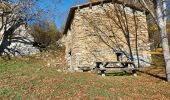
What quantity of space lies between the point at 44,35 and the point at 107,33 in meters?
13.8

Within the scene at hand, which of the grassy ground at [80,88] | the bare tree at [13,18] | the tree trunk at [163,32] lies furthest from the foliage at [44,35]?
the tree trunk at [163,32]

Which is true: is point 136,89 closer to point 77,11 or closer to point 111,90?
point 111,90

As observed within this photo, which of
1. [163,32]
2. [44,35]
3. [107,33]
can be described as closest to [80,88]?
[163,32]

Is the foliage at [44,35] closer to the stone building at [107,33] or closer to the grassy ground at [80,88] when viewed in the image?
the stone building at [107,33]

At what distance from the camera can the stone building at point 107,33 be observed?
78.6ft

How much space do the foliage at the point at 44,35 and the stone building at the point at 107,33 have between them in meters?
9.37

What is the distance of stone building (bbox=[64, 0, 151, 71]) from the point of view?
24.0m

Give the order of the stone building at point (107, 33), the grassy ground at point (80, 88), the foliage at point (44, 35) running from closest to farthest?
the grassy ground at point (80, 88), the stone building at point (107, 33), the foliage at point (44, 35)

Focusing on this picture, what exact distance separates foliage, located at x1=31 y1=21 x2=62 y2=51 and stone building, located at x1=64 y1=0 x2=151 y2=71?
9.37m

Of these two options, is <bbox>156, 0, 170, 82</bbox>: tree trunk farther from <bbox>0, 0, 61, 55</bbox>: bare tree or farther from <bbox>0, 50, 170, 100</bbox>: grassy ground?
<bbox>0, 0, 61, 55</bbox>: bare tree

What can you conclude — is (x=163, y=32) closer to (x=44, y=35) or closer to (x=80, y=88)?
(x=80, y=88)

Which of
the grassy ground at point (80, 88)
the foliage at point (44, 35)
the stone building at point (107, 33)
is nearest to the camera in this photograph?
the grassy ground at point (80, 88)

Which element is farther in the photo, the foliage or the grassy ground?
the foliage

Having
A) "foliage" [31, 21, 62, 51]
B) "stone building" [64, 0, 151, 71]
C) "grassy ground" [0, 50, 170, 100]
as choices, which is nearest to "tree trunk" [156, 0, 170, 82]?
"grassy ground" [0, 50, 170, 100]
